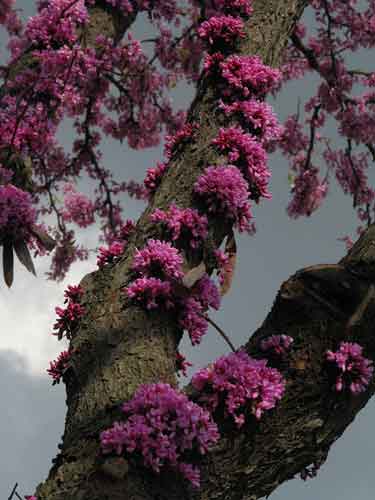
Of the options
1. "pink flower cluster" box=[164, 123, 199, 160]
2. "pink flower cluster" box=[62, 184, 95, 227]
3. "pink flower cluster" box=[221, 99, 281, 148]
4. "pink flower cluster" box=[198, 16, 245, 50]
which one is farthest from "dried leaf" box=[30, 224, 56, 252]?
"pink flower cluster" box=[62, 184, 95, 227]

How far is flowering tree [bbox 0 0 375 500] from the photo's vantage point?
106 inches

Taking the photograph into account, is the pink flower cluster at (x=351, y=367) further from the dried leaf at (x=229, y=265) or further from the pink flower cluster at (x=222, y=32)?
the pink flower cluster at (x=222, y=32)

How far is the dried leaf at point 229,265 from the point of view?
3918 millimetres

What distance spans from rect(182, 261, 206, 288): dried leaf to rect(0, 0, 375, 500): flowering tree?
0.01 m

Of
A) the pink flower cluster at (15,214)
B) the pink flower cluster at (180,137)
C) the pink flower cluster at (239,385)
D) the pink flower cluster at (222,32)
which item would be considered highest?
the pink flower cluster at (222,32)

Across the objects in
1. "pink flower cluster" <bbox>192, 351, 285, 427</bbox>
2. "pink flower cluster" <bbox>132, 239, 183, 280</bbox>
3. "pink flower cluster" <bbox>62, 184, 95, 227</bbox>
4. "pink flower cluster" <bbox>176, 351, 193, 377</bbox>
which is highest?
"pink flower cluster" <bbox>62, 184, 95, 227</bbox>

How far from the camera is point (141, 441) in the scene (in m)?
2.71

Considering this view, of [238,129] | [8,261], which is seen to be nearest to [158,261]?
[238,129]

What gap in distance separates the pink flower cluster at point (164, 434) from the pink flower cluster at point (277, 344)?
0.43 meters

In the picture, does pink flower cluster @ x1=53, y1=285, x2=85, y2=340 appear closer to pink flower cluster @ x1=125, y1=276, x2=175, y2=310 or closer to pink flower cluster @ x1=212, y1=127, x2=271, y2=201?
pink flower cluster @ x1=125, y1=276, x2=175, y2=310

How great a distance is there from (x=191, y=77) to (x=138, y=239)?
732cm

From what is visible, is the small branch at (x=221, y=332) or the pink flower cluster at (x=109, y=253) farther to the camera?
the pink flower cluster at (x=109, y=253)

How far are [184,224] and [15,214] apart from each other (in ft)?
4.74

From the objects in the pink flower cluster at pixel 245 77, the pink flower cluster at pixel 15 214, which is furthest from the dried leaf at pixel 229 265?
the pink flower cluster at pixel 15 214
